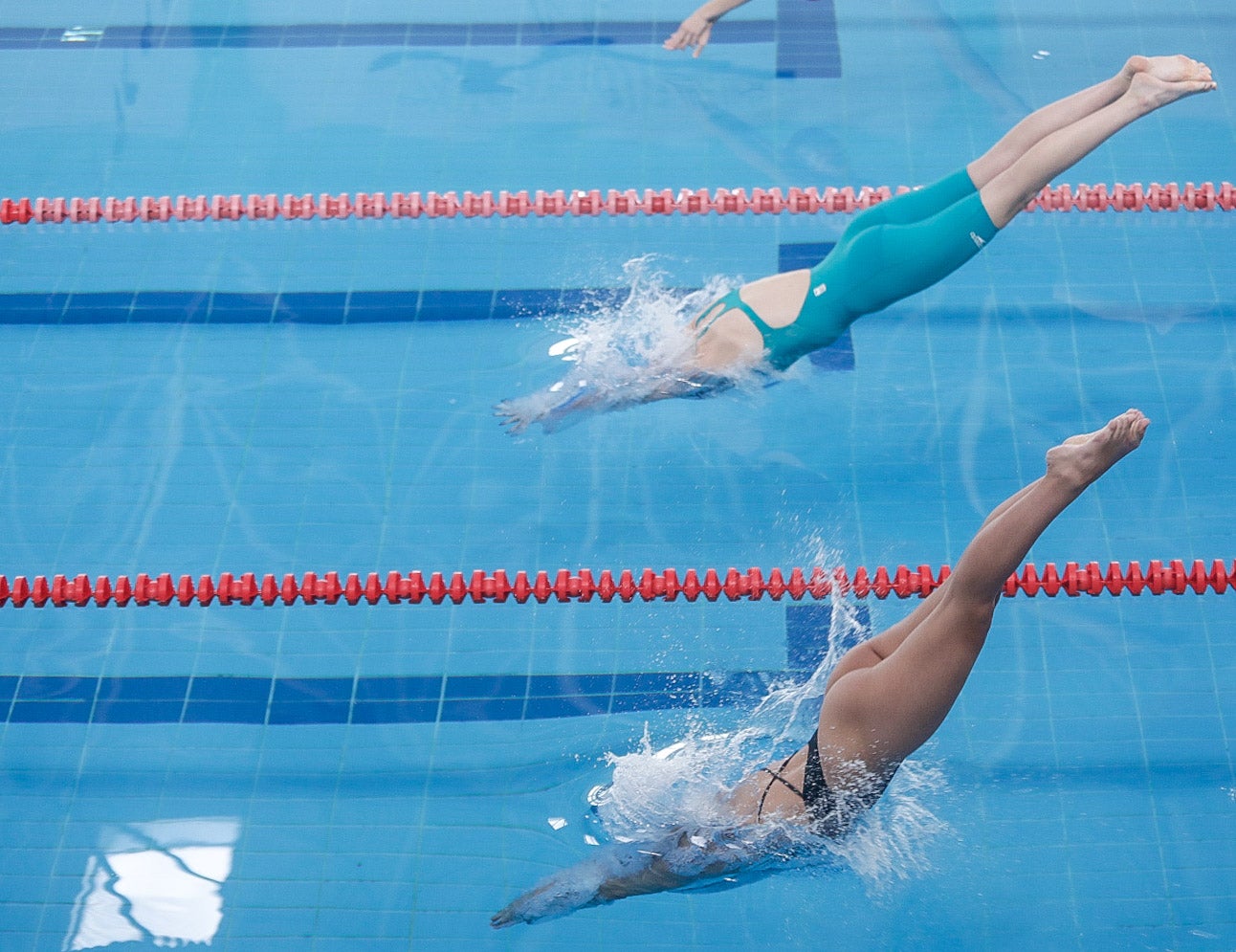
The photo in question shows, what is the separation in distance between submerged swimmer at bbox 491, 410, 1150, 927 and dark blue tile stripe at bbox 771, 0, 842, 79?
10.2 ft

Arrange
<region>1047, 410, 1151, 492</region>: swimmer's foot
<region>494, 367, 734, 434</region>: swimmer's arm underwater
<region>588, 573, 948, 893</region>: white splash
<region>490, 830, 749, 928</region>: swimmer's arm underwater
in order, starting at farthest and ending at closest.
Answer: <region>494, 367, 734, 434</region>: swimmer's arm underwater, <region>588, 573, 948, 893</region>: white splash, <region>490, 830, 749, 928</region>: swimmer's arm underwater, <region>1047, 410, 1151, 492</region>: swimmer's foot

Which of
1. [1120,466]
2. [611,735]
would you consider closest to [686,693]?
[611,735]

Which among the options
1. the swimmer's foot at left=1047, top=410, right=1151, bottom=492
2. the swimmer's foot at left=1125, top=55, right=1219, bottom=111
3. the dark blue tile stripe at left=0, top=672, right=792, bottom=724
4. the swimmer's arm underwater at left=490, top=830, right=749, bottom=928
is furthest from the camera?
the dark blue tile stripe at left=0, top=672, right=792, bottom=724

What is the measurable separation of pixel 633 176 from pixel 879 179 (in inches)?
36.8

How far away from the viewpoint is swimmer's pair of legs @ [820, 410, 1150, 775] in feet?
7.39

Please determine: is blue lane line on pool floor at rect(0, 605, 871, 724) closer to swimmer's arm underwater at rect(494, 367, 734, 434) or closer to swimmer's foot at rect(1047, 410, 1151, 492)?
swimmer's arm underwater at rect(494, 367, 734, 434)

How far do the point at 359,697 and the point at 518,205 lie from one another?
2.01 meters

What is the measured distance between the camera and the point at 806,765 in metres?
2.86

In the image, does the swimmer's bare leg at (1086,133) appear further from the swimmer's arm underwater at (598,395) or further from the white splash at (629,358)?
the swimmer's arm underwater at (598,395)

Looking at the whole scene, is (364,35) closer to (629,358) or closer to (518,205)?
(518,205)

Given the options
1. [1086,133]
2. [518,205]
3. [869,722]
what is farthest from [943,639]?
[518,205]

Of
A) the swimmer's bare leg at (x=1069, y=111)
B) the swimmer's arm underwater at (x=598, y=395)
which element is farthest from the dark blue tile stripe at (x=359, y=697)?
the swimmer's bare leg at (x=1069, y=111)

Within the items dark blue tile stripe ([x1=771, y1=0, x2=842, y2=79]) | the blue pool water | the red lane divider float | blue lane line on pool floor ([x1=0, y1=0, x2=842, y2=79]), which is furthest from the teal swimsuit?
blue lane line on pool floor ([x1=0, y1=0, x2=842, y2=79])

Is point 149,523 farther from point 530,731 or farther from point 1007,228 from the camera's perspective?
point 1007,228
